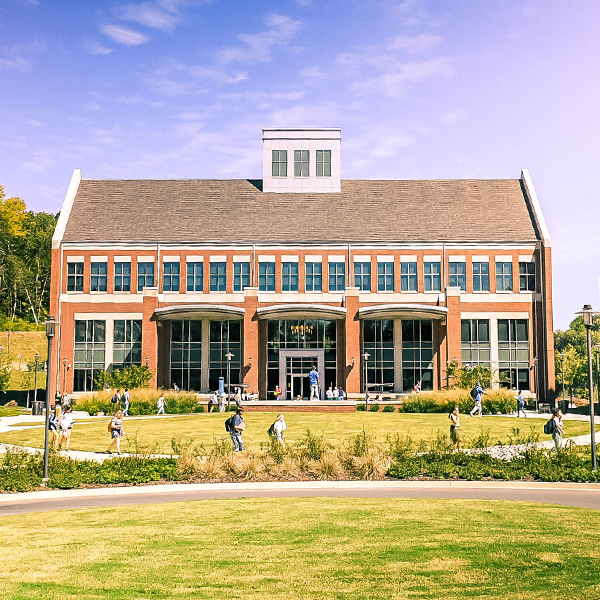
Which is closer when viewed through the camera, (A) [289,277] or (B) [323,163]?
(A) [289,277]

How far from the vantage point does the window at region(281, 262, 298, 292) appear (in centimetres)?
5766

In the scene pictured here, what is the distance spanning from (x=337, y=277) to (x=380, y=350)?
22.0 feet

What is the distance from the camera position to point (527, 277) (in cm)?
5769

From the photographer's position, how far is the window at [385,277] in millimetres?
57531

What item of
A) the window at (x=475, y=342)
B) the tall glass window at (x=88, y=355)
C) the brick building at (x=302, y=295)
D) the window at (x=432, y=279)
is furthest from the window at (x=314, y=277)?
the tall glass window at (x=88, y=355)

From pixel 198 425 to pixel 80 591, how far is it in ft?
83.5

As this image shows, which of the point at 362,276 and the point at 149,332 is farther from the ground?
the point at 362,276

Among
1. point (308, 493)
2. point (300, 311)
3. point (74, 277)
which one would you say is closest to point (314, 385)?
point (300, 311)

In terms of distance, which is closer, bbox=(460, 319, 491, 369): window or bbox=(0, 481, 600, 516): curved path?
bbox=(0, 481, 600, 516): curved path

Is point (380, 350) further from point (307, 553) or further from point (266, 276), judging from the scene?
point (307, 553)

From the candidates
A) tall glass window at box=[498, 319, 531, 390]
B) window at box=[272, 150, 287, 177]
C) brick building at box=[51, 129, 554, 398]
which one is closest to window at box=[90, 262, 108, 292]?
brick building at box=[51, 129, 554, 398]

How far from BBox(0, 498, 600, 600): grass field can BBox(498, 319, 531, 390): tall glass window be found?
141ft

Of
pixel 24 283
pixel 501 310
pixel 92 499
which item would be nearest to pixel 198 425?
pixel 92 499

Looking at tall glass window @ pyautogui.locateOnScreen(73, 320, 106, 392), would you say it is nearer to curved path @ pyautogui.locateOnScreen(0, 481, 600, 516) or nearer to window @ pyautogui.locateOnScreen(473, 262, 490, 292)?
window @ pyautogui.locateOnScreen(473, 262, 490, 292)
